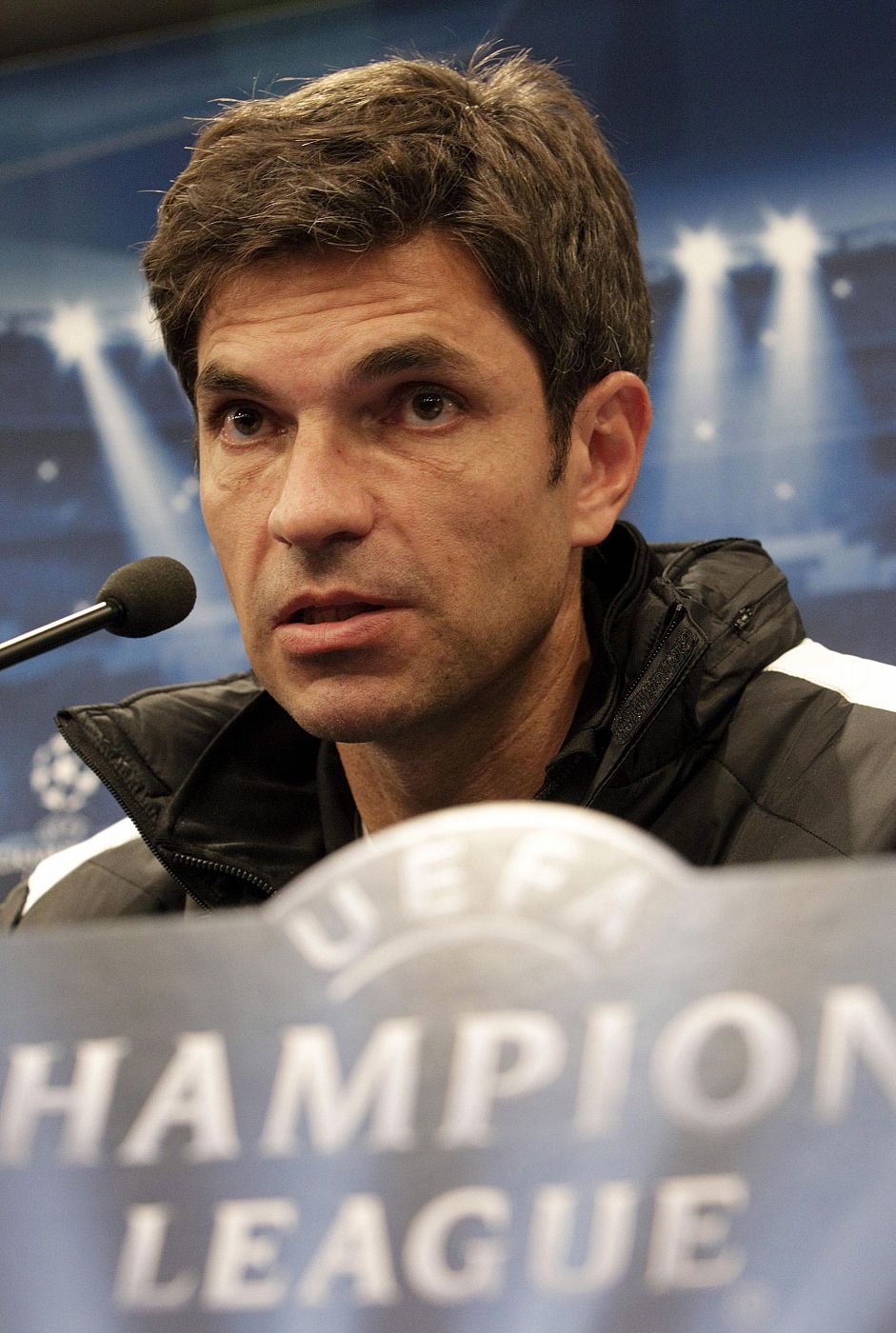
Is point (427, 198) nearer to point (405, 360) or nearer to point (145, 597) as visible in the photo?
point (405, 360)

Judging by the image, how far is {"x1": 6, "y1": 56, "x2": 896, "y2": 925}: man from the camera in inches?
45.3

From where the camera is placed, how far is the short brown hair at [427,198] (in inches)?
47.4

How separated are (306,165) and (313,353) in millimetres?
187

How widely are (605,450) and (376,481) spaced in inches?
13.3

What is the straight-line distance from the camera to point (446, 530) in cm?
116

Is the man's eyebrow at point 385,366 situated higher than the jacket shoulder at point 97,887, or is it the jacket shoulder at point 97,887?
the man's eyebrow at point 385,366

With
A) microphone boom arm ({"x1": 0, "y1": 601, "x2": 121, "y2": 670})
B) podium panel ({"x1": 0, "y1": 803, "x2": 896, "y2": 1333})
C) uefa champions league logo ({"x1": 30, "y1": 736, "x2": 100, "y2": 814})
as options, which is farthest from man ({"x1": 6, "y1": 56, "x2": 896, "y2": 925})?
uefa champions league logo ({"x1": 30, "y1": 736, "x2": 100, "y2": 814})

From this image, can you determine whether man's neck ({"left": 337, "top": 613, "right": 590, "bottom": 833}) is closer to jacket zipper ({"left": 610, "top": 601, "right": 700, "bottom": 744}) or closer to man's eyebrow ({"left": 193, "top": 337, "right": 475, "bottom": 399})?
Answer: jacket zipper ({"left": 610, "top": 601, "right": 700, "bottom": 744})

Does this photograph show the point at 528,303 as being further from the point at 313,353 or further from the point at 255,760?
the point at 255,760

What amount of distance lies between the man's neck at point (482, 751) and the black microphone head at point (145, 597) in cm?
28

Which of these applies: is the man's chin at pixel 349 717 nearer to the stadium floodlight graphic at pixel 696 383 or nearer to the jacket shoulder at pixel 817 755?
the jacket shoulder at pixel 817 755

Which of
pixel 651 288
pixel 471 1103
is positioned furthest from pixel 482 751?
pixel 651 288

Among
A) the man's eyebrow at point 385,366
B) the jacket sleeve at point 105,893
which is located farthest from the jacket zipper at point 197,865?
the man's eyebrow at point 385,366

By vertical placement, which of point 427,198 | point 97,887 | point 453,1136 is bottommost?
point 97,887
